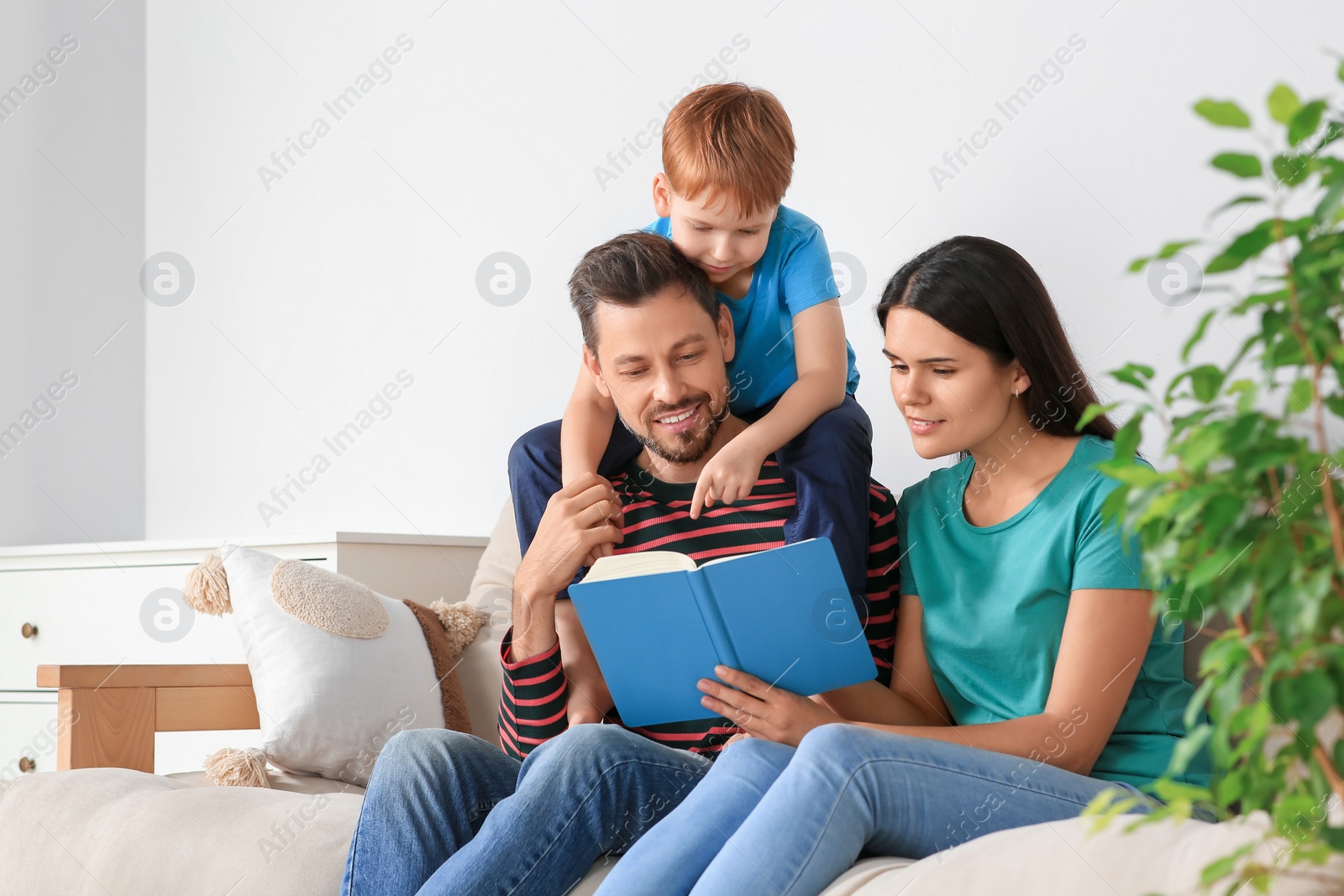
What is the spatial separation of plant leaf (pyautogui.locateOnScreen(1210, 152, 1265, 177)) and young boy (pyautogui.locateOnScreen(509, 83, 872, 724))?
99cm

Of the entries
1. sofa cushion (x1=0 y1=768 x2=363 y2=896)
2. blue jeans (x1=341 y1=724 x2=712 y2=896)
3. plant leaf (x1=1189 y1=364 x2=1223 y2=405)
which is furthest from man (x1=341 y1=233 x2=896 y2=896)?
plant leaf (x1=1189 y1=364 x2=1223 y2=405)

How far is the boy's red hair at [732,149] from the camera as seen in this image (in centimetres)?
161

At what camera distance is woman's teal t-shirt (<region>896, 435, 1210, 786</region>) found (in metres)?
1.34

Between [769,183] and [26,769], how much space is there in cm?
221

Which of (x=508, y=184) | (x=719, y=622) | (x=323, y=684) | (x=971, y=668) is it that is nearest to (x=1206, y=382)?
(x=719, y=622)

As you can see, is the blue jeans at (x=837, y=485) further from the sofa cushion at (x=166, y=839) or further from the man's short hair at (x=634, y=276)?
the sofa cushion at (x=166, y=839)

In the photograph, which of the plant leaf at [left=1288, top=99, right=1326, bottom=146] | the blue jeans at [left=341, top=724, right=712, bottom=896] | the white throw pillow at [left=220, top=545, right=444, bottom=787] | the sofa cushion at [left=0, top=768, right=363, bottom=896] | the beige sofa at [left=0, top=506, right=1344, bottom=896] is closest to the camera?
the plant leaf at [left=1288, top=99, right=1326, bottom=146]

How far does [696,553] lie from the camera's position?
169 cm

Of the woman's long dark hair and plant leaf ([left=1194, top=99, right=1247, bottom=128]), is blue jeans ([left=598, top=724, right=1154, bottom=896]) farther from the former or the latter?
plant leaf ([left=1194, top=99, right=1247, bottom=128])

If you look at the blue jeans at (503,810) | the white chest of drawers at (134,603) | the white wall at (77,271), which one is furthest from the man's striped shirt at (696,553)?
the white wall at (77,271)

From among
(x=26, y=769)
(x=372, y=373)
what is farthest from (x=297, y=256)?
(x=26, y=769)

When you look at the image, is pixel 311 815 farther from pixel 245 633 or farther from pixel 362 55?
pixel 362 55

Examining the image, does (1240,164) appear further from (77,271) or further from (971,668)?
(77,271)

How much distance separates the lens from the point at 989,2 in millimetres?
2045
